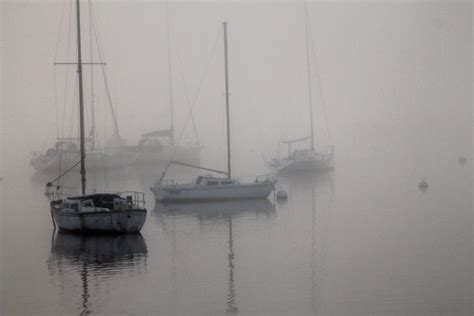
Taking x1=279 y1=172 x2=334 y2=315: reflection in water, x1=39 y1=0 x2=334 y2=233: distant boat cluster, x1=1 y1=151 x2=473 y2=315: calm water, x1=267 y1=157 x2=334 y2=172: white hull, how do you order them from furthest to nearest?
x1=267 y1=157 x2=334 y2=172: white hull < x1=39 y1=0 x2=334 y2=233: distant boat cluster < x1=279 y1=172 x2=334 y2=315: reflection in water < x1=1 y1=151 x2=473 y2=315: calm water

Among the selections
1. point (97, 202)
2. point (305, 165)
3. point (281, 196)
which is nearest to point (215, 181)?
point (281, 196)

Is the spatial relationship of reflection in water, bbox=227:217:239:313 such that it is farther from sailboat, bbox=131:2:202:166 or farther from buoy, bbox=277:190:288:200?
sailboat, bbox=131:2:202:166

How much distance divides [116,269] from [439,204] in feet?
101

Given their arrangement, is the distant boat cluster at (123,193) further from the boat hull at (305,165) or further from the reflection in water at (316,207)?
the reflection in water at (316,207)

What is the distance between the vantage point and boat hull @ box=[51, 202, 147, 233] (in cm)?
3981

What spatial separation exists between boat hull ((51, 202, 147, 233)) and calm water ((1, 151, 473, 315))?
67cm

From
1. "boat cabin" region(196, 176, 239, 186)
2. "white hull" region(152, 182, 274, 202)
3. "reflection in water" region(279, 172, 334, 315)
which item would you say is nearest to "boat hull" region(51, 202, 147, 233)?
"reflection in water" region(279, 172, 334, 315)

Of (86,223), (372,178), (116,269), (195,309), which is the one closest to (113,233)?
(86,223)

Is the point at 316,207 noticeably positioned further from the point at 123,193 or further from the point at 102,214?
the point at 102,214

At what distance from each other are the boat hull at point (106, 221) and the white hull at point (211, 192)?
18.2 m

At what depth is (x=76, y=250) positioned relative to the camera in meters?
37.6

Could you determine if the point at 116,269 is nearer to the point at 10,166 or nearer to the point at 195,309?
the point at 195,309

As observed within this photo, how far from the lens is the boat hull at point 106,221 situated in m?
39.8

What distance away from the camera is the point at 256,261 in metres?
33.7
